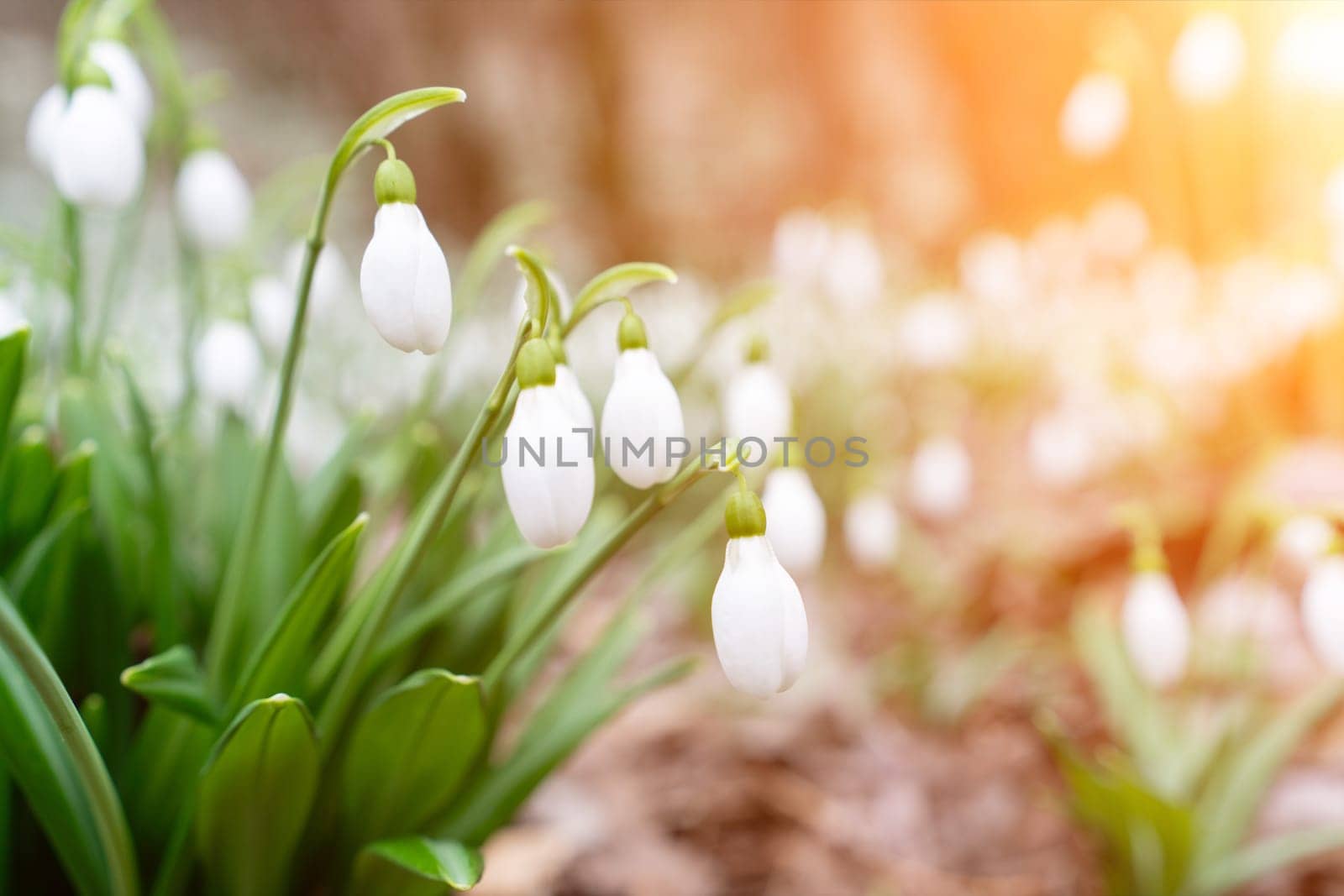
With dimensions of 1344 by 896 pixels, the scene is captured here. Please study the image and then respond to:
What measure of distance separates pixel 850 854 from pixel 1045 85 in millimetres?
5241

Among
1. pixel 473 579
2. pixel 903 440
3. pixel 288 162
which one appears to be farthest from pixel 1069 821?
pixel 288 162

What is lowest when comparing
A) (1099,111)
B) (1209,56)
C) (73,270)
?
(73,270)

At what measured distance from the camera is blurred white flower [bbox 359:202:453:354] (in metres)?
0.60

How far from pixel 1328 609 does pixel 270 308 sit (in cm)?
125

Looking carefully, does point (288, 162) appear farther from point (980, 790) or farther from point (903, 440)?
point (980, 790)

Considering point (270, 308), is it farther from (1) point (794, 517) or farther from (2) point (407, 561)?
(1) point (794, 517)

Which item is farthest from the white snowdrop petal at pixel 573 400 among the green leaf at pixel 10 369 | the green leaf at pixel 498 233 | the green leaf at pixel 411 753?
the green leaf at pixel 10 369

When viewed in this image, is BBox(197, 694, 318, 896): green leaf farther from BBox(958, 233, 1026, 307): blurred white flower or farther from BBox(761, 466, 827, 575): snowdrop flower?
BBox(958, 233, 1026, 307): blurred white flower

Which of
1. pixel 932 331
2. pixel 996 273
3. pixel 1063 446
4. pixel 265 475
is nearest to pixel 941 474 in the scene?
pixel 1063 446

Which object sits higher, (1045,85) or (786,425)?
(1045,85)

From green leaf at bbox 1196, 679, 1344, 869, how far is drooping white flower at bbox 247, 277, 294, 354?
133cm

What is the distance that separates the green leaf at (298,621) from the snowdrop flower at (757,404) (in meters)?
0.36

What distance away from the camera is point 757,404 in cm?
87

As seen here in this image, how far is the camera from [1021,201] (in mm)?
5551
